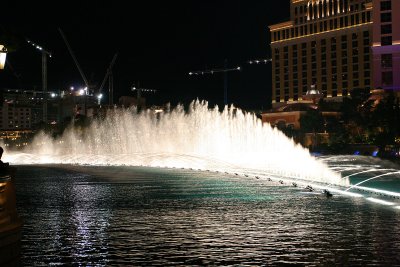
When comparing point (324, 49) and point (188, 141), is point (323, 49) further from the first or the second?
point (188, 141)

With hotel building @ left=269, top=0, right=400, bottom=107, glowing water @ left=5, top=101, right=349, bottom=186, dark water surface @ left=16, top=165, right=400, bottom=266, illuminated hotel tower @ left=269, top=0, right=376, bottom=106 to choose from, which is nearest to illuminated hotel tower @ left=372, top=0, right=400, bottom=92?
hotel building @ left=269, top=0, right=400, bottom=107

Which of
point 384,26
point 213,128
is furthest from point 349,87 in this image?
point 213,128

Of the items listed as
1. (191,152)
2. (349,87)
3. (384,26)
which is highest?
(384,26)

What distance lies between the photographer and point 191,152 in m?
71.3

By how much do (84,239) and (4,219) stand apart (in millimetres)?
2381

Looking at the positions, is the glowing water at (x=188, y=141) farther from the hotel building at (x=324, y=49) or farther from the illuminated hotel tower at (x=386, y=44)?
the hotel building at (x=324, y=49)

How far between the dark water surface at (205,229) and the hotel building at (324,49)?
436 feet

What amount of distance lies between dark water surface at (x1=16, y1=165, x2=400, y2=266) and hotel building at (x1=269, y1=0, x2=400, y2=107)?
5230 inches

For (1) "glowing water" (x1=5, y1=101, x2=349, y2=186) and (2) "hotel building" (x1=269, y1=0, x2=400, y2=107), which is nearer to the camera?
(1) "glowing water" (x1=5, y1=101, x2=349, y2=186)

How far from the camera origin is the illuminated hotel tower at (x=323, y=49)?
523 feet

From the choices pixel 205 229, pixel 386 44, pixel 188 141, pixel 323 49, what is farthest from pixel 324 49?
pixel 205 229

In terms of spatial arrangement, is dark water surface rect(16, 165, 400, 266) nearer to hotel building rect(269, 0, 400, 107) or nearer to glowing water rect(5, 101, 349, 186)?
glowing water rect(5, 101, 349, 186)

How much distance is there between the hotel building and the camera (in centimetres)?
15900

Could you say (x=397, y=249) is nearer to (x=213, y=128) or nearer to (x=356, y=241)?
(x=356, y=241)
